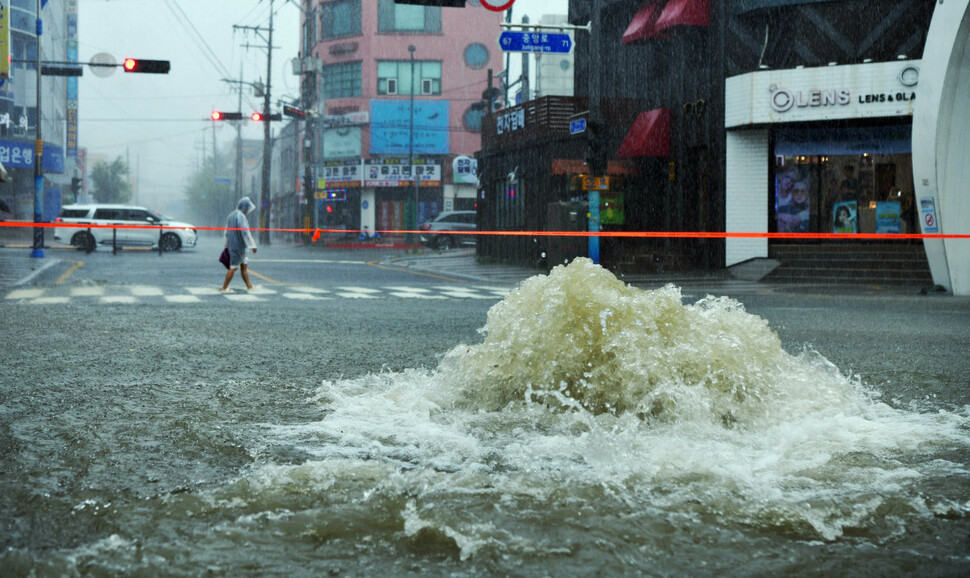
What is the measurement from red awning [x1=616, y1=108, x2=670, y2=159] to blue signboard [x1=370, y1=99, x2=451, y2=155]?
102 feet

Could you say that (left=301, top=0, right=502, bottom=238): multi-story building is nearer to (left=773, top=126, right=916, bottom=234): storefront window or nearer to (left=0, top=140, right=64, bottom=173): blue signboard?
(left=0, top=140, right=64, bottom=173): blue signboard

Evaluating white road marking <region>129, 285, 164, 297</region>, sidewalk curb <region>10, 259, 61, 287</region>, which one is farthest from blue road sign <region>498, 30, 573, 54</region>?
sidewalk curb <region>10, 259, 61, 287</region>

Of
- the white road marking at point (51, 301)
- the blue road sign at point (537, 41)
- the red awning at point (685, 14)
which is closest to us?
the white road marking at point (51, 301)

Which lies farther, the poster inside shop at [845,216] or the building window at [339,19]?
the building window at [339,19]

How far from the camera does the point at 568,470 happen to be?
147 inches

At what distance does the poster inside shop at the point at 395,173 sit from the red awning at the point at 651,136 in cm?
3072

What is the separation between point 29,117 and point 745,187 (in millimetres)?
44178

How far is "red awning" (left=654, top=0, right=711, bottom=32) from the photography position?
75.8 feet

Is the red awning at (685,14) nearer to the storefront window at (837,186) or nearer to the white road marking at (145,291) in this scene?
the storefront window at (837,186)

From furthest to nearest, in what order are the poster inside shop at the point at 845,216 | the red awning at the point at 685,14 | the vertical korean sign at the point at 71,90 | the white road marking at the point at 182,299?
1. the vertical korean sign at the point at 71,90
2. the poster inside shop at the point at 845,216
3. the red awning at the point at 685,14
4. the white road marking at the point at 182,299

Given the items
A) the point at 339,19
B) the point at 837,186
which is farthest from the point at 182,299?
the point at 339,19

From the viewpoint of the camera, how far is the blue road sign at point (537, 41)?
60.1 ft

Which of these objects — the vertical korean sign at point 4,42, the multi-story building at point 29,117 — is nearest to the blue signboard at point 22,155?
the multi-story building at point 29,117

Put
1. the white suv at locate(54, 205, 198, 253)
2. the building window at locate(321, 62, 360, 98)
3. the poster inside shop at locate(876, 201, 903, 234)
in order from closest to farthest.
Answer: the poster inside shop at locate(876, 201, 903, 234)
the white suv at locate(54, 205, 198, 253)
the building window at locate(321, 62, 360, 98)
